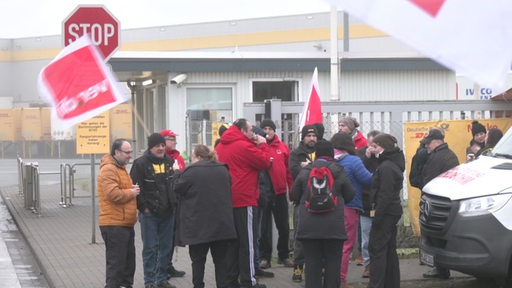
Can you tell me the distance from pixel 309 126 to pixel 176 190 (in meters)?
2.01

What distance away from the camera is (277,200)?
31.4 feet

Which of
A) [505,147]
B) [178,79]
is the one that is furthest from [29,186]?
[505,147]

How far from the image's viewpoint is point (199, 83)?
717 inches

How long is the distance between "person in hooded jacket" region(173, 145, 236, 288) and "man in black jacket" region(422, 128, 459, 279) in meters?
2.63

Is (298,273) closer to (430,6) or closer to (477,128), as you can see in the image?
(477,128)

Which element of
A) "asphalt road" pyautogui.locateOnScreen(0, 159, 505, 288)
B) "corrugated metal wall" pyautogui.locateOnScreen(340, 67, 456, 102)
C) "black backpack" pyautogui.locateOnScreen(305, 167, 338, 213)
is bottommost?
"asphalt road" pyautogui.locateOnScreen(0, 159, 505, 288)

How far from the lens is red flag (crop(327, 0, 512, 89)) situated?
5.86 feet

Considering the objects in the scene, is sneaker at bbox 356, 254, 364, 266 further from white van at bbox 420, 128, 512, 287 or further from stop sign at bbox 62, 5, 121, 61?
stop sign at bbox 62, 5, 121, 61

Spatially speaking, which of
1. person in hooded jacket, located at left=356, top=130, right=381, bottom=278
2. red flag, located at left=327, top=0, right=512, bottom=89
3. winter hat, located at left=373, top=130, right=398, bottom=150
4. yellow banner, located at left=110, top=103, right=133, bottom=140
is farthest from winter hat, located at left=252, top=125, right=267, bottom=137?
yellow banner, located at left=110, top=103, right=133, bottom=140

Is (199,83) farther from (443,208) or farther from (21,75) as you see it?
(21,75)

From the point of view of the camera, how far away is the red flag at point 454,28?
1.79 m

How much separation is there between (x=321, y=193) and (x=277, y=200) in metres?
2.56

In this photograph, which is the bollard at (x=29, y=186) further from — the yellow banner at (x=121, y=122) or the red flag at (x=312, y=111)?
the red flag at (x=312, y=111)

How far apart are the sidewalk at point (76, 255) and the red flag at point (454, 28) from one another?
23.1 ft
